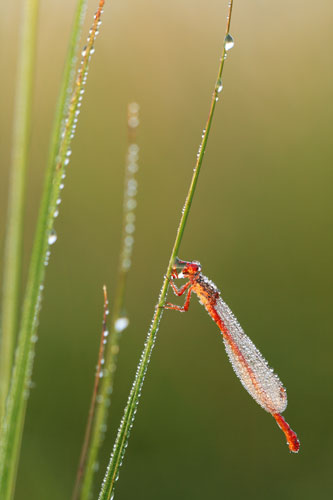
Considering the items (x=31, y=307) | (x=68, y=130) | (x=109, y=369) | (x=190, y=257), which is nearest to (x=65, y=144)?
(x=68, y=130)

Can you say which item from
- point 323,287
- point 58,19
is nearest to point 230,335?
point 323,287

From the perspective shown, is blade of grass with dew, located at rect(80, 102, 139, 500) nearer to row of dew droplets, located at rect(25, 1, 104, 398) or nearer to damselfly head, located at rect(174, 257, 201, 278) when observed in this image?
row of dew droplets, located at rect(25, 1, 104, 398)

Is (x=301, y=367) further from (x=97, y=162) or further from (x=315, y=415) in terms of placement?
(x=97, y=162)

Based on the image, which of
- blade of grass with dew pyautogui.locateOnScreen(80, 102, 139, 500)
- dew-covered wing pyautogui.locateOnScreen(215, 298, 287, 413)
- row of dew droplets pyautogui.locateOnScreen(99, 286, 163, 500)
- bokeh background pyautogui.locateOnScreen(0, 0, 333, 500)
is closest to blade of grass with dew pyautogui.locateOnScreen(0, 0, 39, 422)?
blade of grass with dew pyautogui.locateOnScreen(80, 102, 139, 500)

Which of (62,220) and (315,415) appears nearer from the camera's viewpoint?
(315,415)

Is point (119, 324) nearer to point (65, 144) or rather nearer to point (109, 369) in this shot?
point (109, 369)
